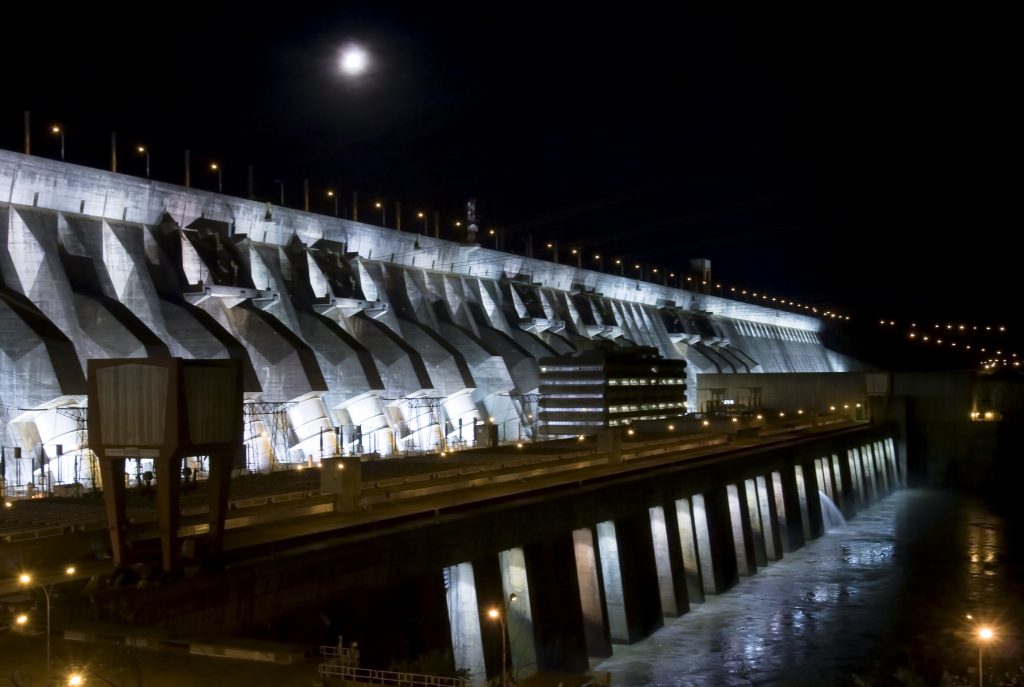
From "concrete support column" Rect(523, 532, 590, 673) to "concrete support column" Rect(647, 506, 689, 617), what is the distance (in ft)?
20.6

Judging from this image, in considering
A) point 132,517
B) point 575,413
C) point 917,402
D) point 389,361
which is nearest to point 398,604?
point 132,517

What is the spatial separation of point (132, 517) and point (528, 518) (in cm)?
798

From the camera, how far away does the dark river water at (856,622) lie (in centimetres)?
2239

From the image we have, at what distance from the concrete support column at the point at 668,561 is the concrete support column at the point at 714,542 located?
112 inches

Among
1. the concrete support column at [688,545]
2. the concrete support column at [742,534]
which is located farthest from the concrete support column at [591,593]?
the concrete support column at [742,534]

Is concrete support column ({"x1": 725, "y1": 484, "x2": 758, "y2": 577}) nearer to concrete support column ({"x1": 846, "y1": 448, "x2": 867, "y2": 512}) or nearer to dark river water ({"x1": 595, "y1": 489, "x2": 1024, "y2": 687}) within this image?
dark river water ({"x1": 595, "y1": 489, "x2": 1024, "y2": 687})

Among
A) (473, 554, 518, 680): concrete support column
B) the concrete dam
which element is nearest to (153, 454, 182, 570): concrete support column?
(473, 554, 518, 680): concrete support column

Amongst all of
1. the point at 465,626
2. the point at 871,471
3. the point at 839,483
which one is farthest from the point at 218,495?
the point at 871,471

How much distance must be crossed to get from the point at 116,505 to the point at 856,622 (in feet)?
68.8

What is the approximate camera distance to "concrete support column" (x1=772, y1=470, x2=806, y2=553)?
40.2 metres

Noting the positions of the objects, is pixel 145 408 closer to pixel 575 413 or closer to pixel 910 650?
pixel 910 650

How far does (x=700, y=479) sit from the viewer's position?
102ft

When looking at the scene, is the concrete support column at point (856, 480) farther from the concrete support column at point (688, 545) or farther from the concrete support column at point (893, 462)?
the concrete support column at point (688, 545)

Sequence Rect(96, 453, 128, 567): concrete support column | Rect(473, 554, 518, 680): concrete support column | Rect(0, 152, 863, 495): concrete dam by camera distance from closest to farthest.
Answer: Rect(96, 453, 128, 567): concrete support column
Rect(473, 554, 518, 680): concrete support column
Rect(0, 152, 863, 495): concrete dam
